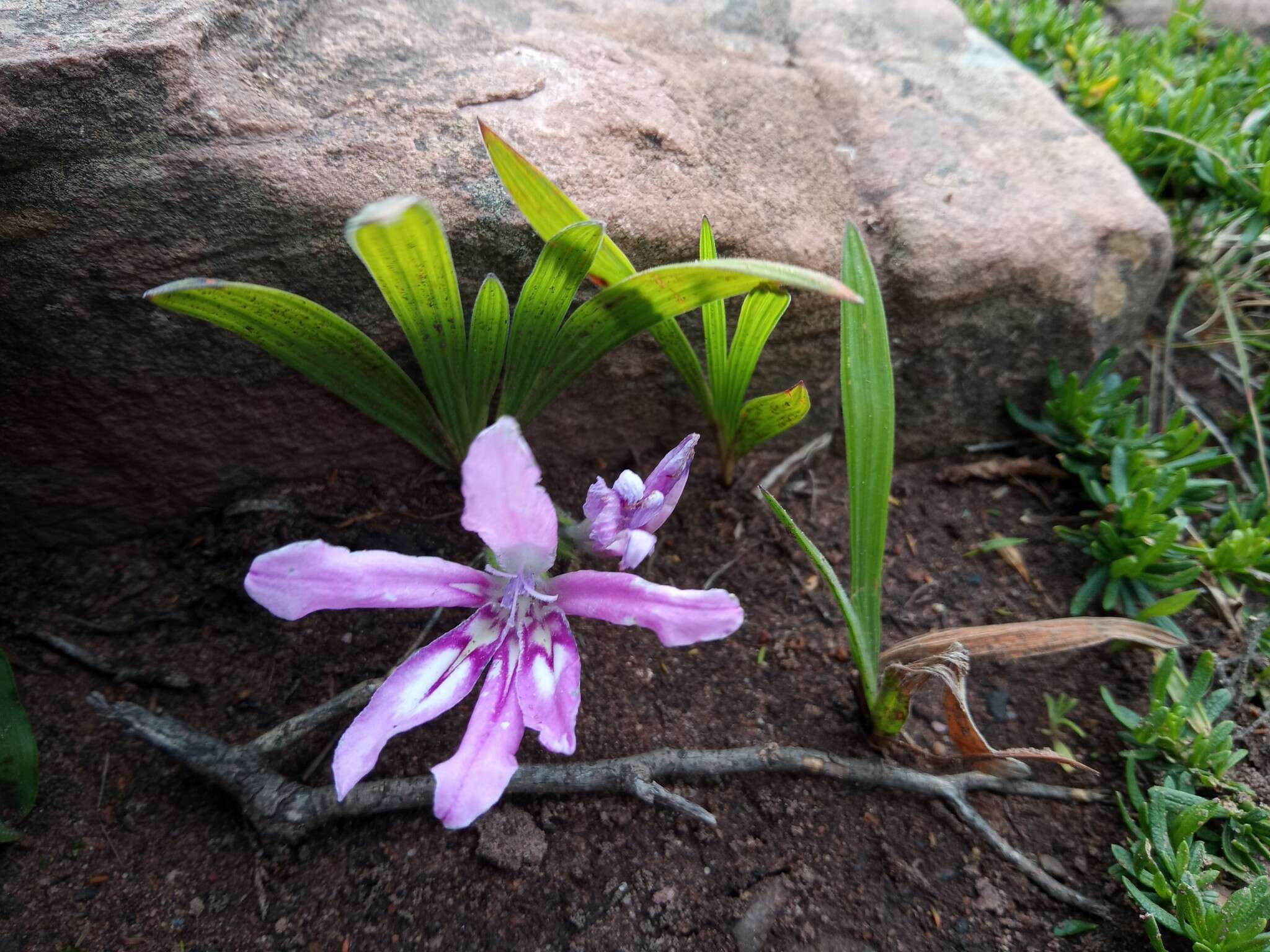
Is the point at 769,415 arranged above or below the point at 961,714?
above

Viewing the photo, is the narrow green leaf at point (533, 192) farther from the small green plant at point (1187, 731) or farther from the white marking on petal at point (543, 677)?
the small green plant at point (1187, 731)

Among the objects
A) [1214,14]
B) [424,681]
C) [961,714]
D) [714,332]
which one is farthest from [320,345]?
[1214,14]

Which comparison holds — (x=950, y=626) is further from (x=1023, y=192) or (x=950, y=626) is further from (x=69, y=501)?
(x=69, y=501)

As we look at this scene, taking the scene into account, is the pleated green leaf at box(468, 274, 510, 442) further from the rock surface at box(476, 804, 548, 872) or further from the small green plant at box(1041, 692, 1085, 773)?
the small green plant at box(1041, 692, 1085, 773)

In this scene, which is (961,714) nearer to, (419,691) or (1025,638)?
(1025,638)

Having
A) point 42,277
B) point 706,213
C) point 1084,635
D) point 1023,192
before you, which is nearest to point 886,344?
point 706,213

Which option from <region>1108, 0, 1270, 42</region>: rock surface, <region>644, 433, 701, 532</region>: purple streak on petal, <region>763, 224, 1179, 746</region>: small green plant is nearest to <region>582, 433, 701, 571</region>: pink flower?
<region>644, 433, 701, 532</region>: purple streak on petal
